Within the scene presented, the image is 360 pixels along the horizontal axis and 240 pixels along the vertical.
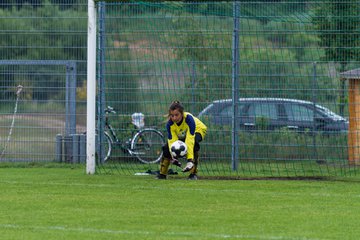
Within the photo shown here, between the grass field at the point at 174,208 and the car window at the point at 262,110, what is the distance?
272 cm

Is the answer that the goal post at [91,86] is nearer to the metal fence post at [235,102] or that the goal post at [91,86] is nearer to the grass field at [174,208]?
the grass field at [174,208]

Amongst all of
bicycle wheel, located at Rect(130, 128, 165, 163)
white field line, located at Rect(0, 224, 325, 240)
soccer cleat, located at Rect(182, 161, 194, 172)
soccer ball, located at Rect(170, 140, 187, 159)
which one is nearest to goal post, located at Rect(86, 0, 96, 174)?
soccer ball, located at Rect(170, 140, 187, 159)

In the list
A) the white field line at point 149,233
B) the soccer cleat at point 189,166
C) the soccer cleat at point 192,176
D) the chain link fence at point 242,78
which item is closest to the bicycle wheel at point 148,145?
the chain link fence at point 242,78

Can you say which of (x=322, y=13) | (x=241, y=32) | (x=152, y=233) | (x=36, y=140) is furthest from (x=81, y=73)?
(x=152, y=233)

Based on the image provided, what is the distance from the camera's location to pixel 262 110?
59.1 feet

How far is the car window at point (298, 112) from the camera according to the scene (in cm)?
1806

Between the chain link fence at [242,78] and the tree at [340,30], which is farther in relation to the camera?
the chain link fence at [242,78]

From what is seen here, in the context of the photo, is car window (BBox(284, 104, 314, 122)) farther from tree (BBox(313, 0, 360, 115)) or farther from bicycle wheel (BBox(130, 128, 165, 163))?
bicycle wheel (BBox(130, 128, 165, 163))

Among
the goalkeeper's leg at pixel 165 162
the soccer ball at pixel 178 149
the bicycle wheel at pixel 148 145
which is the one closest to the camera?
the soccer ball at pixel 178 149

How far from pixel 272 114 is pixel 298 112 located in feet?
1.65

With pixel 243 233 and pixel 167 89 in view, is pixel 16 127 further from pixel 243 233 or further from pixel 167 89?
pixel 243 233

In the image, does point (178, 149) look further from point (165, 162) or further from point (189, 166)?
point (165, 162)

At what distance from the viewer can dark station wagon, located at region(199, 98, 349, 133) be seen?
59.1 ft

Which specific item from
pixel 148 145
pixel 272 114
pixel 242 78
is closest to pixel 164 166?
pixel 242 78
